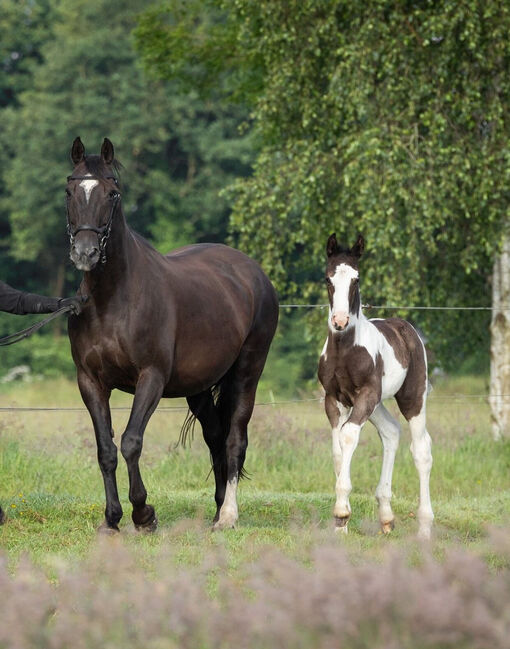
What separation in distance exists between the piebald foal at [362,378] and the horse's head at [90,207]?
159 centimetres

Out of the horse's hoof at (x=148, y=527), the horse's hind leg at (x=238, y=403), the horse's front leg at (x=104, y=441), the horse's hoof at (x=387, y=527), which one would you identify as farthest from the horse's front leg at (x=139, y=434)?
the horse's hoof at (x=387, y=527)

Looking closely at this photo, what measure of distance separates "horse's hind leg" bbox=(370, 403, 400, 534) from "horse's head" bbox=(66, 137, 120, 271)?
269 centimetres

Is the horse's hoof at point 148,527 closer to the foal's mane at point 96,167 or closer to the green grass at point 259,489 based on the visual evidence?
the green grass at point 259,489

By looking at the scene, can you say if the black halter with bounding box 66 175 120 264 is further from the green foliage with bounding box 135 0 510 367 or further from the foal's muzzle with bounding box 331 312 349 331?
the green foliage with bounding box 135 0 510 367

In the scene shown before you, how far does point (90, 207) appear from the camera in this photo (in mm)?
6988

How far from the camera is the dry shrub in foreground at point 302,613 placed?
3.34 m

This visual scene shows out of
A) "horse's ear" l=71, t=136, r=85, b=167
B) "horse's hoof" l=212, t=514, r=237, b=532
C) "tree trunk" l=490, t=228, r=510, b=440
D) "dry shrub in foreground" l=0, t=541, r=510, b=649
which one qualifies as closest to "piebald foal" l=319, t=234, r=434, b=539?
"horse's hoof" l=212, t=514, r=237, b=532

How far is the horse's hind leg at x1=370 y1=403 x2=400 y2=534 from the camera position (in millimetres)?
8180

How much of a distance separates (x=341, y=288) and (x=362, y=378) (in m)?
0.74

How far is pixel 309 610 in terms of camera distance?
11.4ft

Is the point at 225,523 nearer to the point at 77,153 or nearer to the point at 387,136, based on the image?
the point at 77,153

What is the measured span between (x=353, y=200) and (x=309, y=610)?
1227cm

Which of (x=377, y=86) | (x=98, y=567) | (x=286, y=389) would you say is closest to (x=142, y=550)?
(x=98, y=567)

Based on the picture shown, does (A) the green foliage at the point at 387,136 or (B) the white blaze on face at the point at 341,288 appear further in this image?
(A) the green foliage at the point at 387,136
